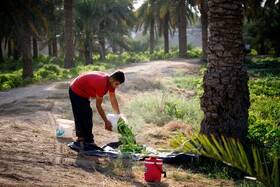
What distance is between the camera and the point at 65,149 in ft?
22.0

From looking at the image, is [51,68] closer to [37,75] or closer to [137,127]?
[37,75]

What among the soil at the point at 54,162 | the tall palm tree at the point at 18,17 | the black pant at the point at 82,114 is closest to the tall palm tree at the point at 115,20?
the tall palm tree at the point at 18,17

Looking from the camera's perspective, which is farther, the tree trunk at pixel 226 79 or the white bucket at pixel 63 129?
the white bucket at pixel 63 129

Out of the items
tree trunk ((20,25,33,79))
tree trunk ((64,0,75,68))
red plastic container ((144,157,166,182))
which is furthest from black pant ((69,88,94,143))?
tree trunk ((64,0,75,68))

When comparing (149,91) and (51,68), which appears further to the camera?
(51,68)

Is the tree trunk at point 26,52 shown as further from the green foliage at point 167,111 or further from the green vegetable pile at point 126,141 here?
the green vegetable pile at point 126,141

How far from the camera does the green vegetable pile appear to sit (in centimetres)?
650

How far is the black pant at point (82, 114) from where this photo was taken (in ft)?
21.8

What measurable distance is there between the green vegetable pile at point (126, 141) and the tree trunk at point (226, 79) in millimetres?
1266

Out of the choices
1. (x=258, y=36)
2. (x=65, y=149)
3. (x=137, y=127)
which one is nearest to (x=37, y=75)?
(x=137, y=127)

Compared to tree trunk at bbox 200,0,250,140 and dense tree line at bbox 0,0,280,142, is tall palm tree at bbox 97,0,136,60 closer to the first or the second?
dense tree line at bbox 0,0,280,142

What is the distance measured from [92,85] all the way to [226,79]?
2284mm

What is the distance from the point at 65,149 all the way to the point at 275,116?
5.61 m

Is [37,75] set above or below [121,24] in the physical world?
below
